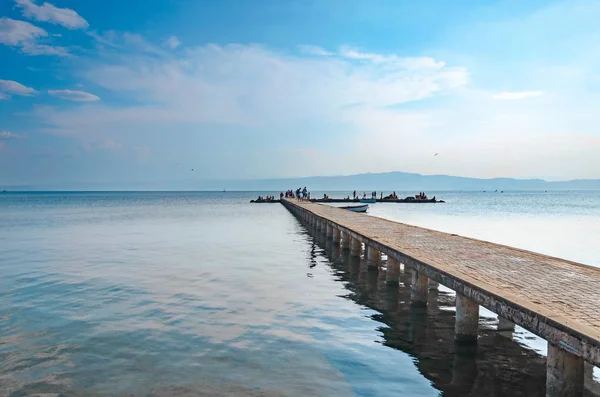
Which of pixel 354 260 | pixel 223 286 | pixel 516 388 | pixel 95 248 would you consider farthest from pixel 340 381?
pixel 95 248

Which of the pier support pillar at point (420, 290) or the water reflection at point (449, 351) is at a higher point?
the pier support pillar at point (420, 290)

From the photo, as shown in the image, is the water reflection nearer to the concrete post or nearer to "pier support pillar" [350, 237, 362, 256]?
the concrete post

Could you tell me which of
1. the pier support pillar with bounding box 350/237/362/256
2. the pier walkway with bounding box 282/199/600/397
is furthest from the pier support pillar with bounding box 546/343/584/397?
the pier support pillar with bounding box 350/237/362/256

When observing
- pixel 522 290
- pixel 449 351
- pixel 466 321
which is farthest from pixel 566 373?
pixel 449 351

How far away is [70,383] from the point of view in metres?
8.17

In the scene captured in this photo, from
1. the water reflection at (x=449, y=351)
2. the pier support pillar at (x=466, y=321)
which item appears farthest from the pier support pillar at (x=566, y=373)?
the pier support pillar at (x=466, y=321)

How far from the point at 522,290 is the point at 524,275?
188 cm

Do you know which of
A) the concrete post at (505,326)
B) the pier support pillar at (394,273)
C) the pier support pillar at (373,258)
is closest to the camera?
the concrete post at (505,326)

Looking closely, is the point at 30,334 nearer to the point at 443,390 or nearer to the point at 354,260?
the point at 443,390

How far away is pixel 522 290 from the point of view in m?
8.58

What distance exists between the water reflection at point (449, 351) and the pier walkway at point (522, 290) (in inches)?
21.0

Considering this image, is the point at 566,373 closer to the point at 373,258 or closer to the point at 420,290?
the point at 420,290

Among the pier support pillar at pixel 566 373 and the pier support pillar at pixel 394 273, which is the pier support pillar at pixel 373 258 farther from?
the pier support pillar at pixel 566 373

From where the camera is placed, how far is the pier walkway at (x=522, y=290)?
6383mm
